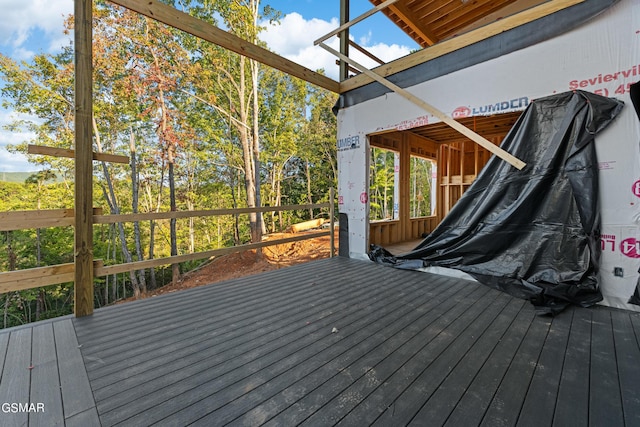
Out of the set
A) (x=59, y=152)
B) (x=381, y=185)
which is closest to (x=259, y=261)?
(x=59, y=152)

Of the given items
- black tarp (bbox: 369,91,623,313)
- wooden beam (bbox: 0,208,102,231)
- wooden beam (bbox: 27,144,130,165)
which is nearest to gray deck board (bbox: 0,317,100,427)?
wooden beam (bbox: 0,208,102,231)

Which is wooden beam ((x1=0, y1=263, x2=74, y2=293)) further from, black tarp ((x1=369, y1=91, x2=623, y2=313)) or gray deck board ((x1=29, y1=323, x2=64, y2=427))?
black tarp ((x1=369, y1=91, x2=623, y2=313))

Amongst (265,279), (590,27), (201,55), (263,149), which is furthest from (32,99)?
(590,27)

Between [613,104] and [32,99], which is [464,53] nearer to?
[613,104]

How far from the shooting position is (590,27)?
2.51m

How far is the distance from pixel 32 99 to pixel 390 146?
1213cm

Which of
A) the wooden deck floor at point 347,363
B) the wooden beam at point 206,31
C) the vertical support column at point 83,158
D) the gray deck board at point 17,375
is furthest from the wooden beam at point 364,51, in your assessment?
the gray deck board at point 17,375

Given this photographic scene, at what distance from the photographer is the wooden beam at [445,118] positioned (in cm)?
297

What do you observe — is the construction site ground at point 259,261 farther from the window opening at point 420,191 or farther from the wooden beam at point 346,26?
the wooden beam at point 346,26

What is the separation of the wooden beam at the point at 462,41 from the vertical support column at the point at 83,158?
351 cm

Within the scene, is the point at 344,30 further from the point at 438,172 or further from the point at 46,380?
the point at 46,380

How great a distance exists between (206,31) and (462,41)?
10.2 ft

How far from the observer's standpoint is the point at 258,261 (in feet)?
32.5

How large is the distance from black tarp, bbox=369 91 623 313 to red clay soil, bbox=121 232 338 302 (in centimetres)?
582
